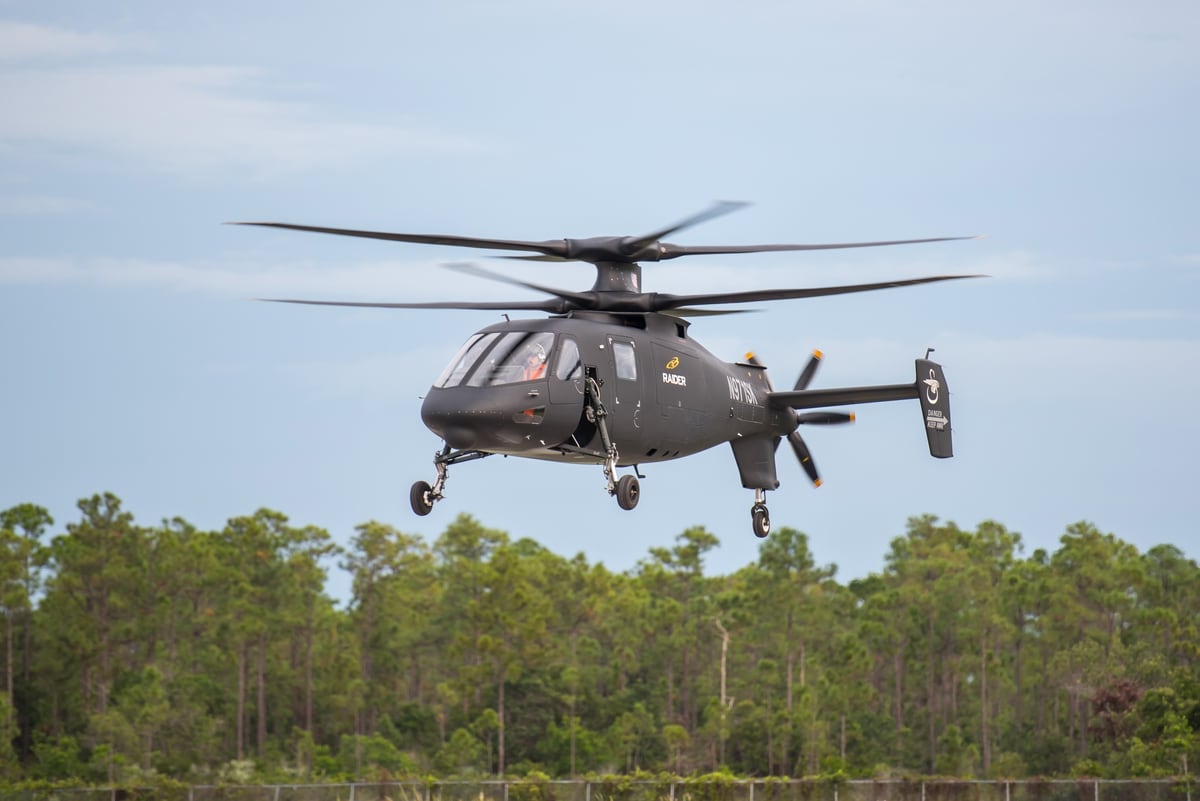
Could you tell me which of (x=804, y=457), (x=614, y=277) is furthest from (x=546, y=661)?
(x=614, y=277)

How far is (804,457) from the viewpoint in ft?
105

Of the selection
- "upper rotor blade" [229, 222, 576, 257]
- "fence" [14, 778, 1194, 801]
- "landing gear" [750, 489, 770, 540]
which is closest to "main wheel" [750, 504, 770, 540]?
"landing gear" [750, 489, 770, 540]

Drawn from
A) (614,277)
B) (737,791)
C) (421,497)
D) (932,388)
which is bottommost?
(737,791)

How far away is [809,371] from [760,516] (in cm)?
392

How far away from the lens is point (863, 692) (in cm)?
8869

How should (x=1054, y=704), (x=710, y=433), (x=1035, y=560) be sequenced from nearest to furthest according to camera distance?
(x=710, y=433) < (x=1054, y=704) < (x=1035, y=560)

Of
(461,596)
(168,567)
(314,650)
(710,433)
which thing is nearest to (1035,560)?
(461,596)

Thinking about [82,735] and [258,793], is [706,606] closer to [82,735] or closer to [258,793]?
[82,735]

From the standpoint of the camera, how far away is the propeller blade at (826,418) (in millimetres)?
31219

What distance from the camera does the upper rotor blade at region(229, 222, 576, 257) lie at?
2234 cm

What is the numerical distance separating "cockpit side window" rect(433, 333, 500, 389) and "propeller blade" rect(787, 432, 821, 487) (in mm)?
9184

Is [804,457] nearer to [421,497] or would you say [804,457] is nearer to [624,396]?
[624,396]

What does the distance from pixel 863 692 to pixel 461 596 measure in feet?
78.7

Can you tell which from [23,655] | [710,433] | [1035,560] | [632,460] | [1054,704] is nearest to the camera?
[632,460]
